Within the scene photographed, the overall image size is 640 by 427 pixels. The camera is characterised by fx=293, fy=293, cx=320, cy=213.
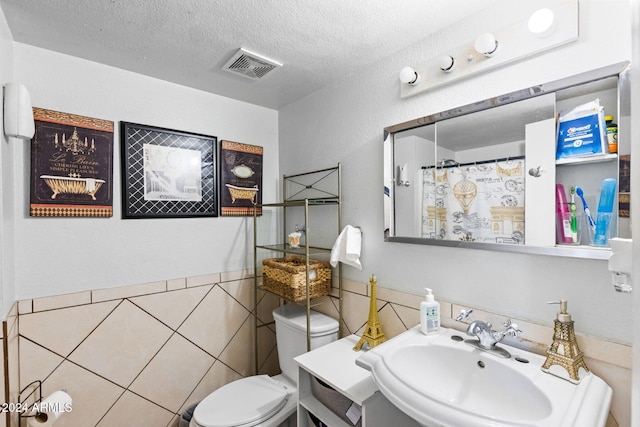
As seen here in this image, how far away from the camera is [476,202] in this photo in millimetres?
1152

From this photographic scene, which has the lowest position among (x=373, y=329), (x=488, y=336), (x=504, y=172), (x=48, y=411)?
(x=48, y=411)

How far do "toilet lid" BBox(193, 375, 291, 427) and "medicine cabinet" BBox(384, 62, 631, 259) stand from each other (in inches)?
39.9

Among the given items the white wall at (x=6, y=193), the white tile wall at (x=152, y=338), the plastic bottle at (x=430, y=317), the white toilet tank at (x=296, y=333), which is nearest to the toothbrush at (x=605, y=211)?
the white tile wall at (x=152, y=338)

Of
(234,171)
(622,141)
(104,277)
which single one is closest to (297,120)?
(234,171)

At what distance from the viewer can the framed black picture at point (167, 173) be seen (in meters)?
1.57

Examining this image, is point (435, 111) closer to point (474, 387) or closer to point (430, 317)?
point (430, 317)

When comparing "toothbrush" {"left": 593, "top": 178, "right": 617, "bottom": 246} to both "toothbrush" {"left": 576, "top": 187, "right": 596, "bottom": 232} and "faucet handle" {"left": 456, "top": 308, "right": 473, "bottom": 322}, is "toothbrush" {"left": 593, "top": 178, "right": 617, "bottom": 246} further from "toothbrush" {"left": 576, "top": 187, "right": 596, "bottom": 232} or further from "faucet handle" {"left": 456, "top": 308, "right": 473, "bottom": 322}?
"faucet handle" {"left": 456, "top": 308, "right": 473, "bottom": 322}

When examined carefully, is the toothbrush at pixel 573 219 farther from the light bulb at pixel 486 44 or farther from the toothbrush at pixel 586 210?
the light bulb at pixel 486 44

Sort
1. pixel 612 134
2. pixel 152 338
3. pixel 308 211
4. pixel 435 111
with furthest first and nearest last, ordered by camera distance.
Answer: pixel 308 211 < pixel 152 338 < pixel 435 111 < pixel 612 134

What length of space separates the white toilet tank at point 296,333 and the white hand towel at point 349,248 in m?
0.36

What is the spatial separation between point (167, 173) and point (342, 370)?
141cm

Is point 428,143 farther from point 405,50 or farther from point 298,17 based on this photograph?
point 298,17

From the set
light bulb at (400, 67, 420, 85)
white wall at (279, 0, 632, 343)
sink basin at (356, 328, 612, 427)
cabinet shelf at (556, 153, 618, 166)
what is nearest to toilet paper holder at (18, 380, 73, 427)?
sink basin at (356, 328, 612, 427)

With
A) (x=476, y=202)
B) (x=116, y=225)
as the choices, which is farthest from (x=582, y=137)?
(x=116, y=225)
